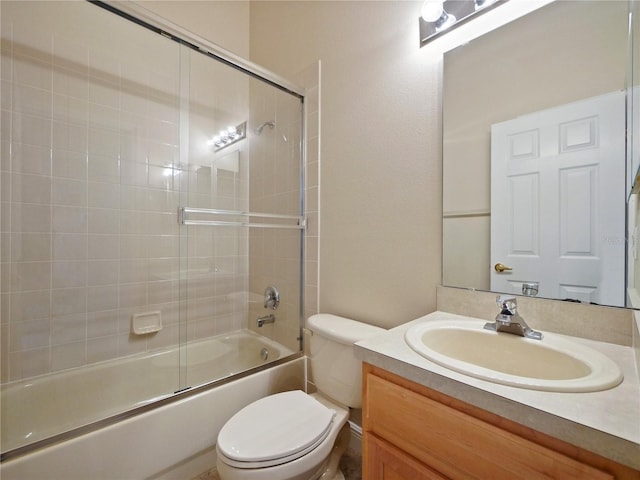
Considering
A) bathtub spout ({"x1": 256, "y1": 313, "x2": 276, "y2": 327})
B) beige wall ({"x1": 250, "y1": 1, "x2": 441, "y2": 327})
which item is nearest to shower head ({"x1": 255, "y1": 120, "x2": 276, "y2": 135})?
beige wall ({"x1": 250, "y1": 1, "x2": 441, "y2": 327})

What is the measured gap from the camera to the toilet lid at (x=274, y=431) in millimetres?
926

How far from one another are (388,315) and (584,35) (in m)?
1.18

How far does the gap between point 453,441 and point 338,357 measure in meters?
0.69

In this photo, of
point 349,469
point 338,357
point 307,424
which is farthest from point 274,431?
point 349,469

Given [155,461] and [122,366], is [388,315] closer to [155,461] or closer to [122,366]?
[155,461]

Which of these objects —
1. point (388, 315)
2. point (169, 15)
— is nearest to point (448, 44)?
point (388, 315)

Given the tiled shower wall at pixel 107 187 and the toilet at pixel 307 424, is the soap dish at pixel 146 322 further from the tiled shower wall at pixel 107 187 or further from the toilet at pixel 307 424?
the toilet at pixel 307 424

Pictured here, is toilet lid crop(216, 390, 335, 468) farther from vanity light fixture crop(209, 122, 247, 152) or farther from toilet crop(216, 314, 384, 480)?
vanity light fixture crop(209, 122, 247, 152)

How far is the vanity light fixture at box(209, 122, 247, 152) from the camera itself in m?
1.79

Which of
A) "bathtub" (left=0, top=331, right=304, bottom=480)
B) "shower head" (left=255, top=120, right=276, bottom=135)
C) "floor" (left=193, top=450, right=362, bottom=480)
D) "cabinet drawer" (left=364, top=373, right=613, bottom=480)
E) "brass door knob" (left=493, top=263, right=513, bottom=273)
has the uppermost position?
"shower head" (left=255, top=120, right=276, bottom=135)

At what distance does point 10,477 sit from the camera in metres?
0.93

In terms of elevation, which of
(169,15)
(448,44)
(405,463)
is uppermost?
(169,15)

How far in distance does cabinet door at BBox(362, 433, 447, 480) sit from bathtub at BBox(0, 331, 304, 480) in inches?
34.0

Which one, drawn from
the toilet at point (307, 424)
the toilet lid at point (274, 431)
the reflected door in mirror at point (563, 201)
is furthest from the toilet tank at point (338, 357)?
the reflected door in mirror at point (563, 201)
